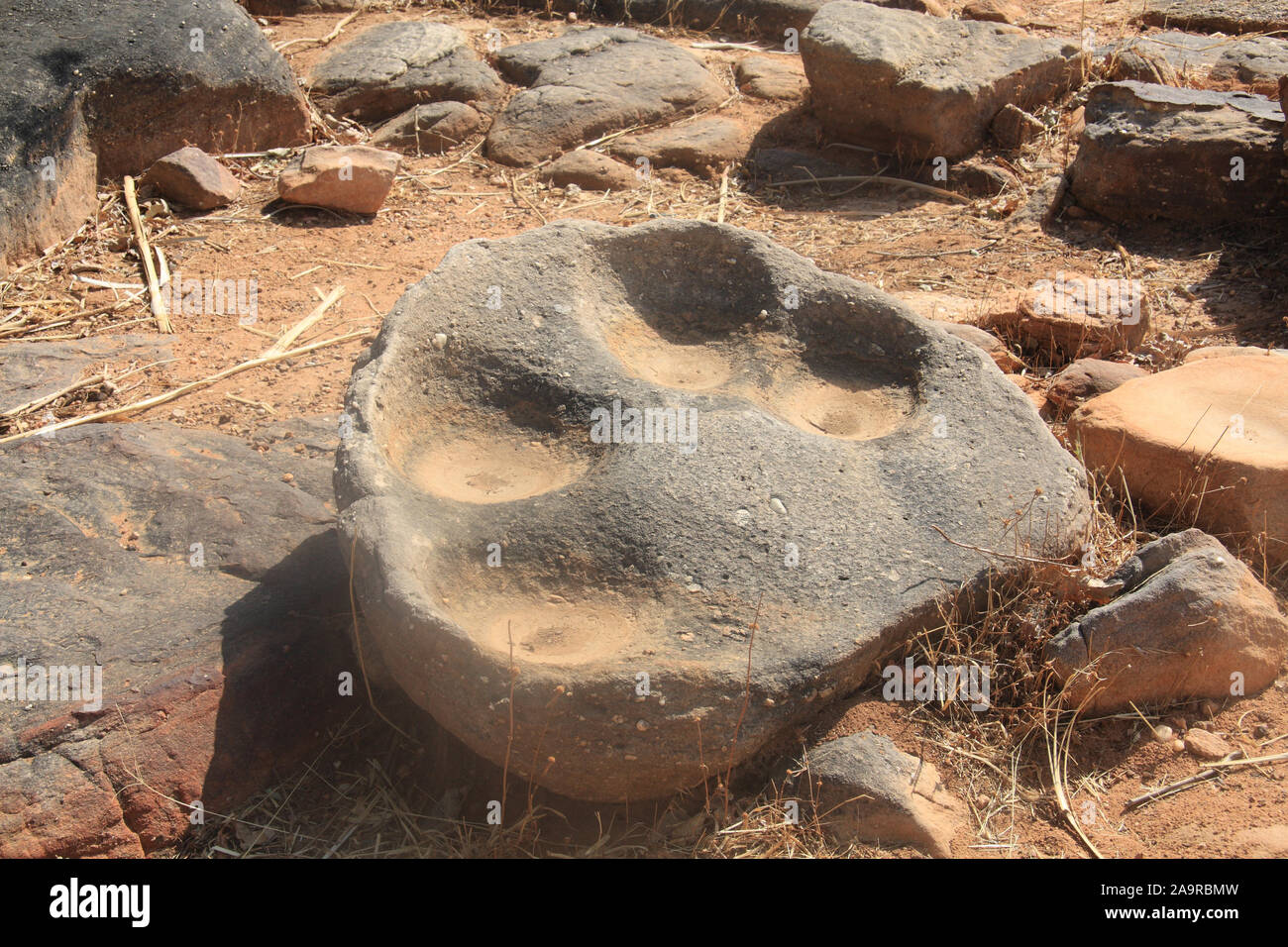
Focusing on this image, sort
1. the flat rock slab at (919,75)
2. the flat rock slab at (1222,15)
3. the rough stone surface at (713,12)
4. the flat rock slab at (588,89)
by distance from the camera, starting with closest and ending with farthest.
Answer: the flat rock slab at (919,75)
the flat rock slab at (588,89)
the flat rock slab at (1222,15)
the rough stone surface at (713,12)

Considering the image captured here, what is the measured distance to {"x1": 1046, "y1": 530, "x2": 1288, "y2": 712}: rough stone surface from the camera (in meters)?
2.75

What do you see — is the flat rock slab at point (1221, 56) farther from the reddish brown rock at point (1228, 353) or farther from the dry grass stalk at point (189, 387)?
the dry grass stalk at point (189, 387)

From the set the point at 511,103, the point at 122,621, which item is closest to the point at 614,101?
the point at 511,103

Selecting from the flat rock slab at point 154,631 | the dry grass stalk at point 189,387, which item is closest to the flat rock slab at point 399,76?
the dry grass stalk at point 189,387

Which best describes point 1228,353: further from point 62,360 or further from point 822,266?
point 62,360

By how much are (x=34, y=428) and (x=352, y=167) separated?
225cm

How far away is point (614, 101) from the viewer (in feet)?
21.3

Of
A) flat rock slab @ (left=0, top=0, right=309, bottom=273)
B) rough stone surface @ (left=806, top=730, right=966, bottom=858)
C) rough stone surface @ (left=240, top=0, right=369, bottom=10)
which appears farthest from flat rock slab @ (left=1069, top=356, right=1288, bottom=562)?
rough stone surface @ (left=240, top=0, right=369, bottom=10)

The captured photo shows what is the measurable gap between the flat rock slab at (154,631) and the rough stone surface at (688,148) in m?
3.52

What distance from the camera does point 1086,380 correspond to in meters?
3.89

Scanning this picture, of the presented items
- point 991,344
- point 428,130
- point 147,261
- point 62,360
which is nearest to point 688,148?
point 428,130

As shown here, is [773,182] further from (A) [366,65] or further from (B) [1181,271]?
(A) [366,65]

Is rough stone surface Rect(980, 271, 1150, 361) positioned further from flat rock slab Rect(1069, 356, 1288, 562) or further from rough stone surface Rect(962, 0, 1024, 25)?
rough stone surface Rect(962, 0, 1024, 25)

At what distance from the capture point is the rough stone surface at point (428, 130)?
6.44 m
